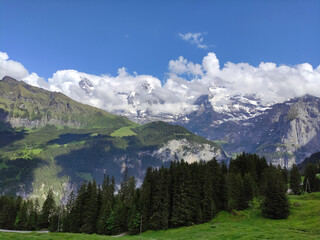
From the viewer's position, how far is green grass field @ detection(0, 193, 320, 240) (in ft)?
166

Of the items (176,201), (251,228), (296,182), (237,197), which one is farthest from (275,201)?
(296,182)

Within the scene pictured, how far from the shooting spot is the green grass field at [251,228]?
166 ft

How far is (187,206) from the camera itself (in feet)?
307

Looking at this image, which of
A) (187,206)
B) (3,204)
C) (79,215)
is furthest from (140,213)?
(3,204)

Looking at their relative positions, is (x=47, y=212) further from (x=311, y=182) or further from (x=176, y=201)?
(x=311, y=182)

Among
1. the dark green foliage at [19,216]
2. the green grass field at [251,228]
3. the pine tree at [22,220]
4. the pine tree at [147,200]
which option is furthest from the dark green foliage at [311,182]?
the pine tree at [22,220]

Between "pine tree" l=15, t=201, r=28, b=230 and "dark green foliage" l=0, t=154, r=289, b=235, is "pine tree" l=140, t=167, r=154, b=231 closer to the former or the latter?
"dark green foliage" l=0, t=154, r=289, b=235

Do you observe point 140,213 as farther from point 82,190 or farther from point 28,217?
point 28,217

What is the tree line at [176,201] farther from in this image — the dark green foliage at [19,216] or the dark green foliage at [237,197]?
the dark green foliage at [19,216]

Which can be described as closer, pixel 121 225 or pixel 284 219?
pixel 284 219

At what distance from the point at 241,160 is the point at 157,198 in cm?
5044

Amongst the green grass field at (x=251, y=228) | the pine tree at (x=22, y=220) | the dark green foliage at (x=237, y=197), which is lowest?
the pine tree at (x=22, y=220)

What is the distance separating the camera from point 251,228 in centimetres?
6097

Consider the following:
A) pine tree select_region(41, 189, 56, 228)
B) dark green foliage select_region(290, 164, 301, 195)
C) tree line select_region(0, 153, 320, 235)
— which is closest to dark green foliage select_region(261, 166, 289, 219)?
tree line select_region(0, 153, 320, 235)
